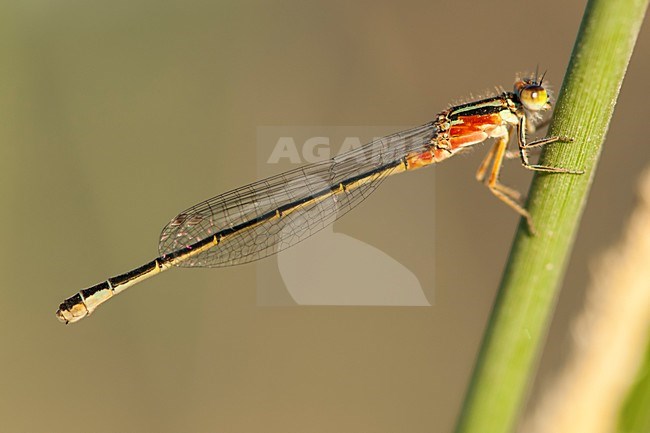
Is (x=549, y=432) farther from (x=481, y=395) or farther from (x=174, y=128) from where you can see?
(x=174, y=128)

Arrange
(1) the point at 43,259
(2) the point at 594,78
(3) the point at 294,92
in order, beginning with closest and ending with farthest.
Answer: (2) the point at 594,78 < (1) the point at 43,259 < (3) the point at 294,92

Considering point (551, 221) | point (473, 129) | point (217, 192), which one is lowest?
point (217, 192)

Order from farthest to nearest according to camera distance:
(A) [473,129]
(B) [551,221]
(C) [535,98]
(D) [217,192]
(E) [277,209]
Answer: (D) [217,192] → (E) [277,209] → (A) [473,129] → (C) [535,98] → (B) [551,221]

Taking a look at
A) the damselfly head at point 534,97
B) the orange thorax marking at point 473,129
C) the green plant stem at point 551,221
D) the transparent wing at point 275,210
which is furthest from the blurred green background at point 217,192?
the green plant stem at point 551,221

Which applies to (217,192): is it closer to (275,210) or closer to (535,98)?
(275,210)

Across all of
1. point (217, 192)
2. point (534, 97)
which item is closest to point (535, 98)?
point (534, 97)

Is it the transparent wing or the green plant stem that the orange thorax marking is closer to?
the transparent wing

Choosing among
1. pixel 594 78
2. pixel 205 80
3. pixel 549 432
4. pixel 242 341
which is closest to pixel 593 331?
pixel 549 432
